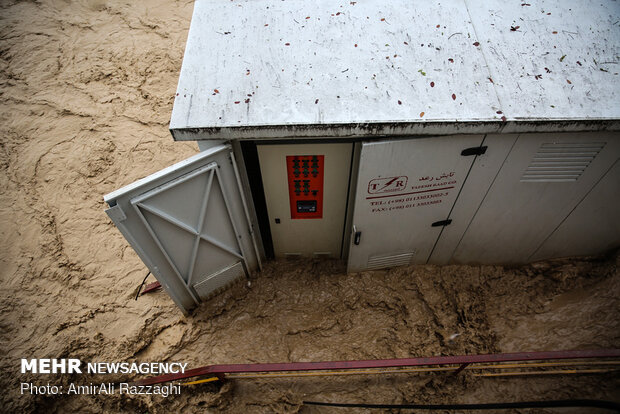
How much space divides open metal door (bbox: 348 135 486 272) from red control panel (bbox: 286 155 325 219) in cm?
50

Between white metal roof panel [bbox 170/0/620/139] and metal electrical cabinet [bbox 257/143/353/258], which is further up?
white metal roof panel [bbox 170/0/620/139]

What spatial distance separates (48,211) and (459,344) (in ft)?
20.2

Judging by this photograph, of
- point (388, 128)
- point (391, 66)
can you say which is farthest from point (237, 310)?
point (391, 66)

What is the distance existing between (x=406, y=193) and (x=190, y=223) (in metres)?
2.25

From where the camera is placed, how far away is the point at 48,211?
480 cm

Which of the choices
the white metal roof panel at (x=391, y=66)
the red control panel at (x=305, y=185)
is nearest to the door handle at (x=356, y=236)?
the red control panel at (x=305, y=185)

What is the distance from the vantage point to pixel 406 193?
3176 mm

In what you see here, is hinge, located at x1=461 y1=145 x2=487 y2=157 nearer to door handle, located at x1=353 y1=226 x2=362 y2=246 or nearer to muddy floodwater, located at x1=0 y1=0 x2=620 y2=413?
door handle, located at x1=353 y1=226 x2=362 y2=246

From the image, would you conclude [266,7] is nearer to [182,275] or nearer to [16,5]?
[182,275]

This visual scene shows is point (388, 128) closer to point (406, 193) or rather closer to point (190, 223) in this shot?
point (406, 193)

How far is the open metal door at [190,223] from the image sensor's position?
2703mm

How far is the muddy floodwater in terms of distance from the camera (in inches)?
132

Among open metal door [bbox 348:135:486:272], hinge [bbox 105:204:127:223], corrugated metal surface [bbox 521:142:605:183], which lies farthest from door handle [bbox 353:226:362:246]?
hinge [bbox 105:204:127:223]

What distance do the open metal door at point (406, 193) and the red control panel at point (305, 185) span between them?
A: 0.50 meters
